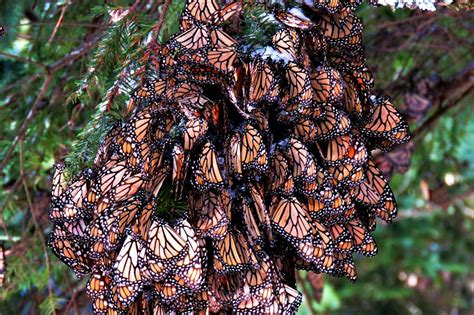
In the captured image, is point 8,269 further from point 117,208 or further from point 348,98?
point 348,98

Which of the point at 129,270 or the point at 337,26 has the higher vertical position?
the point at 337,26

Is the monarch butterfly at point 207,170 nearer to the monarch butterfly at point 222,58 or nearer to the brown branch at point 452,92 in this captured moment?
the monarch butterfly at point 222,58

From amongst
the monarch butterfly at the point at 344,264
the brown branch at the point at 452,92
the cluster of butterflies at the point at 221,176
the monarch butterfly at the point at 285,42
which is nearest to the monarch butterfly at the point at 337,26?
the cluster of butterflies at the point at 221,176

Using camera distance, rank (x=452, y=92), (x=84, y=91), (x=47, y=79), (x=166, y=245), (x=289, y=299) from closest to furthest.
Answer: (x=166, y=245) → (x=289, y=299) → (x=84, y=91) → (x=47, y=79) → (x=452, y=92)

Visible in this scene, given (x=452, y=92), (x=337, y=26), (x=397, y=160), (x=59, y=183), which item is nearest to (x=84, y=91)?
(x=59, y=183)

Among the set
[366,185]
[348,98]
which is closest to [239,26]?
[348,98]

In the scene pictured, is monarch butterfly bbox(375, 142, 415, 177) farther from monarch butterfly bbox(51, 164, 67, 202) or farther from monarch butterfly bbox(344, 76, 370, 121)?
monarch butterfly bbox(51, 164, 67, 202)

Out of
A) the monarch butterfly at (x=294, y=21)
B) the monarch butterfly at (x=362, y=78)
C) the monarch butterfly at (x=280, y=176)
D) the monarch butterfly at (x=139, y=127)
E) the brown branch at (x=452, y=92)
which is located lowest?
the monarch butterfly at (x=280, y=176)

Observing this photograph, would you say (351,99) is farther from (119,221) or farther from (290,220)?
(119,221)
